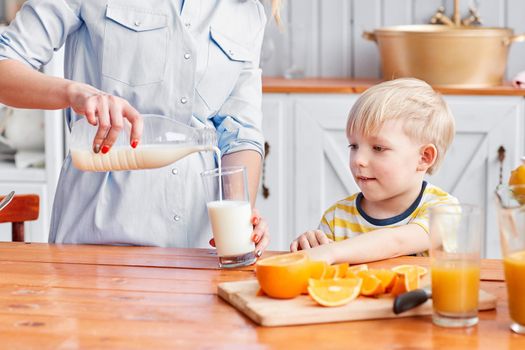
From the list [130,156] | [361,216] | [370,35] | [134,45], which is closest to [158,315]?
[130,156]

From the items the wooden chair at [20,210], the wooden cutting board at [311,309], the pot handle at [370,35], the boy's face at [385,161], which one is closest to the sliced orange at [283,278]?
the wooden cutting board at [311,309]

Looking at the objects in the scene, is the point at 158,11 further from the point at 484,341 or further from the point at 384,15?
the point at 384,15

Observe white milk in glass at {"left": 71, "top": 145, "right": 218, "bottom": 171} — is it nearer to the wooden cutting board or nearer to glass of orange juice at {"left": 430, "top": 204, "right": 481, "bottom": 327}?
the wooden cutting board

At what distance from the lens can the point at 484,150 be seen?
3.27 m

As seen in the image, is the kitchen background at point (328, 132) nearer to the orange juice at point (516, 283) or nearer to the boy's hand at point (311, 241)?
the boy's hand at point (311, 241)

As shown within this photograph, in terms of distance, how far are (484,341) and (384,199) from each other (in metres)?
0.68

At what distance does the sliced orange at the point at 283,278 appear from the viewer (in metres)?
1.33

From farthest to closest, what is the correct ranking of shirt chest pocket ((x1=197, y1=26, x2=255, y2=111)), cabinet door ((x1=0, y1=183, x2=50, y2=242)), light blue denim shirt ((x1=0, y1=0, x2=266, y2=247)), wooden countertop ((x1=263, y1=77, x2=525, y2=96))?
cabinet door ((x1=0, y1=183, x2=50, y2=242))
wooden countertop ((x1=263, y1=77, x2=525, y2=96))
shirt chest pocket ((x1=197, y1=26, x2=255, y2=111))
light blue denim shirt ((x1=0, y1=0, x2=266, y2=247))

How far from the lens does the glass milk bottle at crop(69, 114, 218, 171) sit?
1657 millimetres

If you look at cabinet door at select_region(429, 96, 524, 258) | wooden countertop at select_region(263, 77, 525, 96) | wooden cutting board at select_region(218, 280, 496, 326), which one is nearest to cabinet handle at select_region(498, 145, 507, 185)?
cabinet door at select_region(429, 96, 524, 258)

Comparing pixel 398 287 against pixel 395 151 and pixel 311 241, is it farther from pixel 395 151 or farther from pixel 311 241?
pixel 395 151

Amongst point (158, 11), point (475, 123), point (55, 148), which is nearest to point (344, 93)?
point (475, 123)

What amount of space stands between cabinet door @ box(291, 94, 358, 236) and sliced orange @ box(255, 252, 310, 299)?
202cm

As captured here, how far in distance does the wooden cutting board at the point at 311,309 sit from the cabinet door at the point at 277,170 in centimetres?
206
